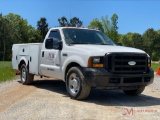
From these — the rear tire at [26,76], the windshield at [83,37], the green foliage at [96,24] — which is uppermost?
the green foliage at [96,24]

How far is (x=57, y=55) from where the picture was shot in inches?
360

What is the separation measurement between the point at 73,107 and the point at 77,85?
112 centimetres

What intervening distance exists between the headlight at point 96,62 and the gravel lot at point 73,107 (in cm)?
100

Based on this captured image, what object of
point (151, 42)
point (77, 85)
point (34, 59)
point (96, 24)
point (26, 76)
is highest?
point (96, 24)

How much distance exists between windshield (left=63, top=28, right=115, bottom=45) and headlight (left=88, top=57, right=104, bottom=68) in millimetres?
1406

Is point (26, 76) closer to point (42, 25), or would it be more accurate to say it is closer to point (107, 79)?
point (107, 79)

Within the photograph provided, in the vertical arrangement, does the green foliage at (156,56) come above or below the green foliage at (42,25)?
below

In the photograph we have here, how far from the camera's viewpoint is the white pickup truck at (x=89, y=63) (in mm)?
7719

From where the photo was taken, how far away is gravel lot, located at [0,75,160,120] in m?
6.30

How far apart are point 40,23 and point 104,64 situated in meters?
89.9

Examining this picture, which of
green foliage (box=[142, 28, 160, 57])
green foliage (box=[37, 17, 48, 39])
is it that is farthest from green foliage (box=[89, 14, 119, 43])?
green foliage (box=[37, 17, 48, 39])

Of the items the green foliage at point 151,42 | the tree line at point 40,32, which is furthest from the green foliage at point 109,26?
the green foliage at point 151,42

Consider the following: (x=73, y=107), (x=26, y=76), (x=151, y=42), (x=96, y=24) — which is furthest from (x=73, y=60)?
(x=151, y=42)

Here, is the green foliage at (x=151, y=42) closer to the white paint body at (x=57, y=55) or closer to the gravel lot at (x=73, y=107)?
the white paint body at (x=57, y=55)
